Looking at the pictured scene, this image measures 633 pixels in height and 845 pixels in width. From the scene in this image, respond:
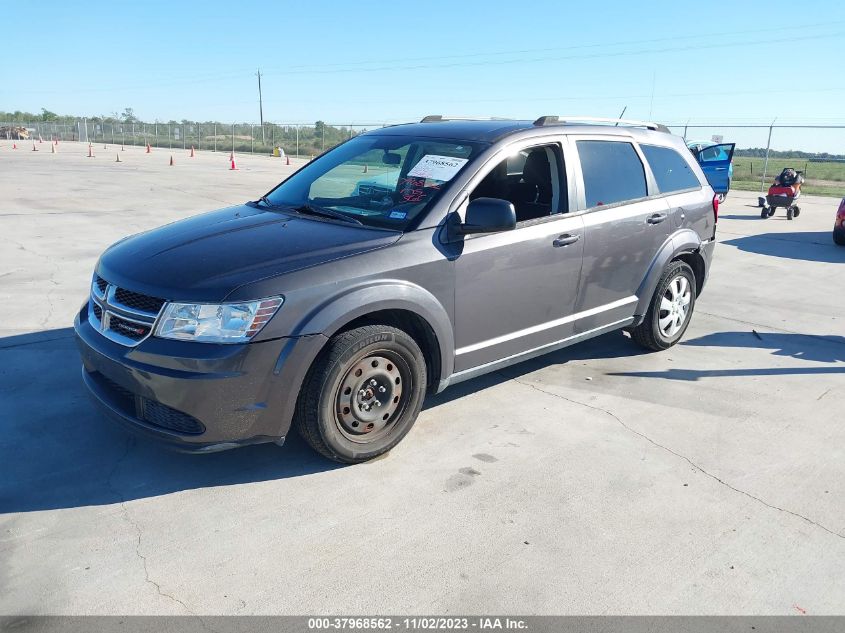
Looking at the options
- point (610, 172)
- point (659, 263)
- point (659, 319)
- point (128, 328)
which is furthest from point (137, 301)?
point (659, 319)

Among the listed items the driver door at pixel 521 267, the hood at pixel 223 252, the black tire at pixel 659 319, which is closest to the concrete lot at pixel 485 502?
the black tire at pixel 659 319

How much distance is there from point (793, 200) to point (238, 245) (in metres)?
13.5

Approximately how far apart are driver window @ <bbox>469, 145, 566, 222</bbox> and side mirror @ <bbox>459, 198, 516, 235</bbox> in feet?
1.37

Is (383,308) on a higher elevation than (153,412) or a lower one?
higher

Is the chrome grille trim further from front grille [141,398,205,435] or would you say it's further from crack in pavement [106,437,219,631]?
crack in pavement [106,437,219,631]

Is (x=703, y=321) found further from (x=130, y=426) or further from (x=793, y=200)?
(x=793, y=200)

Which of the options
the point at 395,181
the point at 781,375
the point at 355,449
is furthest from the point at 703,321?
the point at 355,449

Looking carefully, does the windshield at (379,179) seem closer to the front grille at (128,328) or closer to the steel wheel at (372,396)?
the steel wheel at (372,396)

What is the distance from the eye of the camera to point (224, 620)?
2621 millimetres

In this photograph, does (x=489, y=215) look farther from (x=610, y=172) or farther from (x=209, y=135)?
(x=209, y=135)

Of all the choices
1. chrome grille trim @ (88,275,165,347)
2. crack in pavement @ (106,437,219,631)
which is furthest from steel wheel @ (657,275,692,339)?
crack in pavement @ (106,437,219,631)

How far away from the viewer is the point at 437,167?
4.23m

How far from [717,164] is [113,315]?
54.1 feet

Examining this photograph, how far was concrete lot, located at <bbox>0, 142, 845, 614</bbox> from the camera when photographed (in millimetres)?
2809
